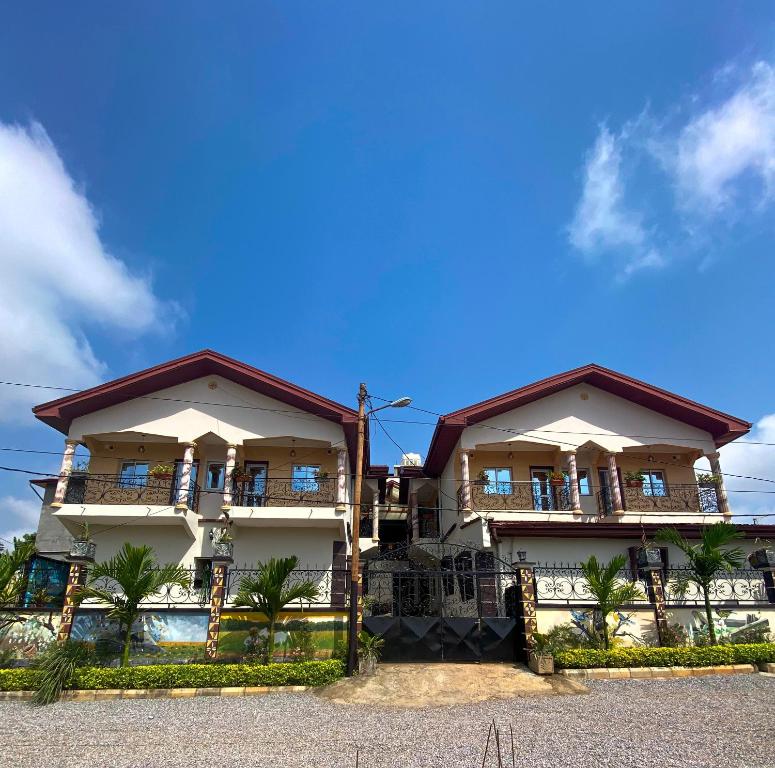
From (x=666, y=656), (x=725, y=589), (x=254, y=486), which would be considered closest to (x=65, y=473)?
(x=254, y=486)

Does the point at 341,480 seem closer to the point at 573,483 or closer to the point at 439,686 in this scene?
the point at 573,483

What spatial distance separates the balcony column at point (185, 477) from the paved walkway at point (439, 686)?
875 centimetres

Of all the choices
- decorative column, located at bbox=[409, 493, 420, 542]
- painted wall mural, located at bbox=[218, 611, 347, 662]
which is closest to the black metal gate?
painted wall mural, located at bbox=[218, 611, 347, 662]

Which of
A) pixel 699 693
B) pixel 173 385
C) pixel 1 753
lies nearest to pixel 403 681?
pixel 699 693

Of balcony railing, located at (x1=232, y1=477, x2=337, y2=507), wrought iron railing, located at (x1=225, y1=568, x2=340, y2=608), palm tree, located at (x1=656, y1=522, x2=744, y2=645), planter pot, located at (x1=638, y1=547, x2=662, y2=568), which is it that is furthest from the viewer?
balcony railing, located at (x1=232, y1=477, x2=337, y2=507)

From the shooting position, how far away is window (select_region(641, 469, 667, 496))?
21.1 meters

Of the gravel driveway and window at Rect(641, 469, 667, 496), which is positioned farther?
window at Rect(641, 469, 667, 496)

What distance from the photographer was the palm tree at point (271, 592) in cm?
1216

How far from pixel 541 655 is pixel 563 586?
140 inches

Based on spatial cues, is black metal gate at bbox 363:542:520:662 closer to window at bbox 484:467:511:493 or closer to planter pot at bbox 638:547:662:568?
planter pot at bbox 638:547:662:568

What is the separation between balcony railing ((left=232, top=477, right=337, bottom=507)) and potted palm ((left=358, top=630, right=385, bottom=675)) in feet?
21.7

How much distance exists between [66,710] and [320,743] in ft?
17.1

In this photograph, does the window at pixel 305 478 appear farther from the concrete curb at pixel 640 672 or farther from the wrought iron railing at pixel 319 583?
the concrete curb at pixel 640 672

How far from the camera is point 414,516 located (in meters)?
25.5
